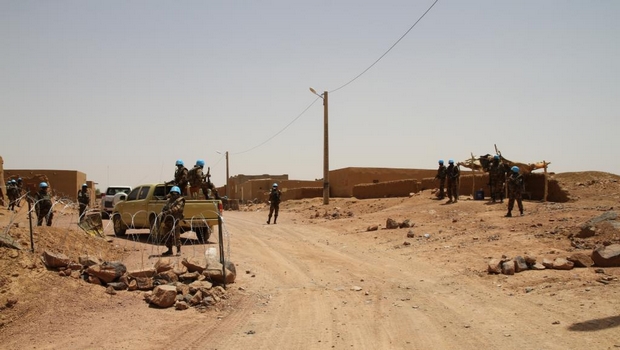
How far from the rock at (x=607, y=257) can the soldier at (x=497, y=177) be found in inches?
439

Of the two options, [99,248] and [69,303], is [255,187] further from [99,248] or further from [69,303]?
[69,303]

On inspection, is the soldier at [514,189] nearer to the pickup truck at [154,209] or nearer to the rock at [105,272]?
the pickup truck at [154,209]

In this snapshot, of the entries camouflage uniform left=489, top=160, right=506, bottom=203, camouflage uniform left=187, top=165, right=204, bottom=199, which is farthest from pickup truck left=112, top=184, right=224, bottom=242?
camouflage uniform left=489, top=160, right=506, bottom=203

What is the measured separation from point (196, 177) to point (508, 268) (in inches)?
342

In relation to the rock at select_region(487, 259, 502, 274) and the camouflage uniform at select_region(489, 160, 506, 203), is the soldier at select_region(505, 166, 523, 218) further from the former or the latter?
the rock at select_region(487, 259, 502, 274)

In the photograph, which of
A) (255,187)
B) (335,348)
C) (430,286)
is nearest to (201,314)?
(335,348)

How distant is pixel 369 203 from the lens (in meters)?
25.7

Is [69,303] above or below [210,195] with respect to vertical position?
below

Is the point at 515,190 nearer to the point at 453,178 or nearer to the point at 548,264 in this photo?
the point at 453,178

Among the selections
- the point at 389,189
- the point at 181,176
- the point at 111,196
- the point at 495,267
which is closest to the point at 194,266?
the point at 495,267

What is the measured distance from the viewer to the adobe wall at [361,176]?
114ft

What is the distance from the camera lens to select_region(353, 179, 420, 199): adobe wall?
26.8 meters

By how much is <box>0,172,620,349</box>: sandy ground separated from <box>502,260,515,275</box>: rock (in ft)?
0.66

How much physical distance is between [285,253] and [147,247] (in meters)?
3.52
